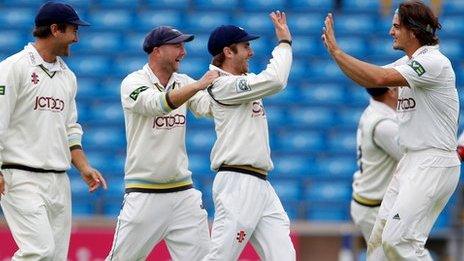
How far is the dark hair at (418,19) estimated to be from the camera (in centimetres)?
852

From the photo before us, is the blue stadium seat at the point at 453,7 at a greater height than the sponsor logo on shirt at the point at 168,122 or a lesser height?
lesser

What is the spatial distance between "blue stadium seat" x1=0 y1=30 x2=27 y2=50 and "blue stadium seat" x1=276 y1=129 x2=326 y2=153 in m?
4.28

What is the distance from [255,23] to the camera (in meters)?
17.8

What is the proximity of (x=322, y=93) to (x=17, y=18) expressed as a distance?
486cm

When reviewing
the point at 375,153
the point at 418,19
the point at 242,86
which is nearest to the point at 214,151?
the point at 242,86

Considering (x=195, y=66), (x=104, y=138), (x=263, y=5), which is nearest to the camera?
Answer: (x=104, y=138)

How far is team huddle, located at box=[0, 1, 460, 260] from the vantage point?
8.45 m

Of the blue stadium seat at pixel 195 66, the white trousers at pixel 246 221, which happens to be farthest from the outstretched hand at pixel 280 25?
the blue stadium seat at pixel 195 66

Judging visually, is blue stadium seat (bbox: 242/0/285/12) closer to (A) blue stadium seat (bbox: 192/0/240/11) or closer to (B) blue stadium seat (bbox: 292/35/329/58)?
(A) blue stadium seat (bbox: 192/0/240/11)

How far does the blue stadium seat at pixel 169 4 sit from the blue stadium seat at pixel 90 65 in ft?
4.51

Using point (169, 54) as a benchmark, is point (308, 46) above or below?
below

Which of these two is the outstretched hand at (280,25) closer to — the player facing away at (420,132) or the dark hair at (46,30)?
the player facing away at (420,132)

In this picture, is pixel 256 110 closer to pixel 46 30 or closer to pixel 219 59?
pixel 219 59

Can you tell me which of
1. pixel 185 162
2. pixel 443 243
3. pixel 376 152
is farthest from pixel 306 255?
pixel 185 162
